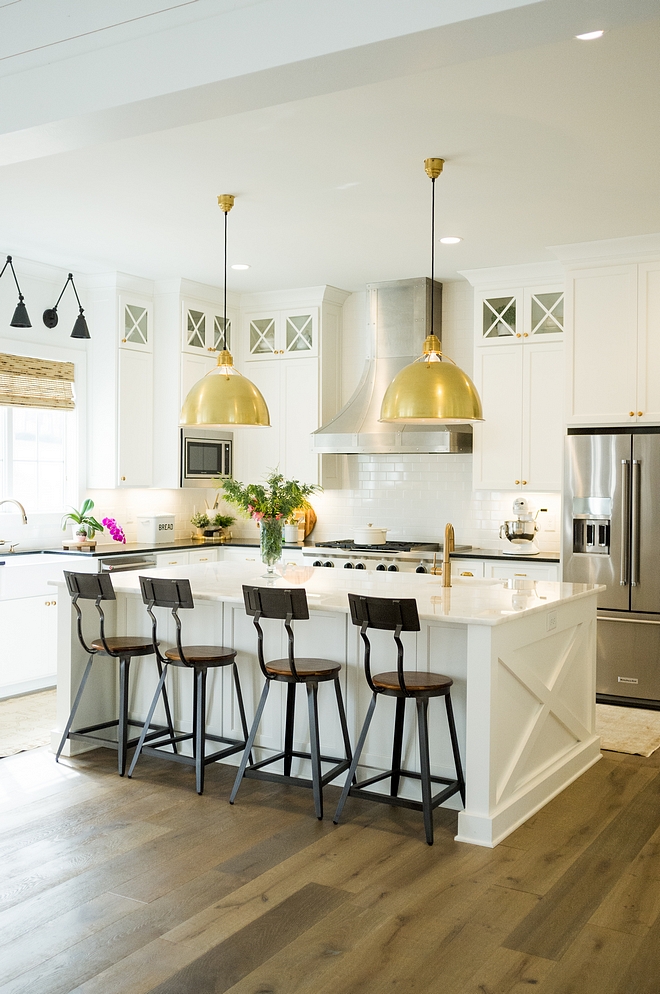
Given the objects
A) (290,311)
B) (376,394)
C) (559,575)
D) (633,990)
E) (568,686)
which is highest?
(290,311)

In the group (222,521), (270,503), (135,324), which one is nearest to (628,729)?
(270,503)

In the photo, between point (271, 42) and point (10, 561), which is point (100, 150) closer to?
point (271, 42)

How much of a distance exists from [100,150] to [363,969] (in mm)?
3544

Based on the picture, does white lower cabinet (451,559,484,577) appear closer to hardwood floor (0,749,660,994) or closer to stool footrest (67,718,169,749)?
hardwood floor (0,749,660,994)

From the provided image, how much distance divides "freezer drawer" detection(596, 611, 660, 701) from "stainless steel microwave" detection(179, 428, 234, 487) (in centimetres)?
336

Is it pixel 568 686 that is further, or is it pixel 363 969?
pixel 568 686

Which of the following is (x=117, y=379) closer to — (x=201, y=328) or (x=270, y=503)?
(x=201, y=328)

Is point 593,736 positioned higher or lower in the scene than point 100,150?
lower

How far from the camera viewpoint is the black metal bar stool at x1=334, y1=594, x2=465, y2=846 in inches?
142

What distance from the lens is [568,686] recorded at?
4.44 metres

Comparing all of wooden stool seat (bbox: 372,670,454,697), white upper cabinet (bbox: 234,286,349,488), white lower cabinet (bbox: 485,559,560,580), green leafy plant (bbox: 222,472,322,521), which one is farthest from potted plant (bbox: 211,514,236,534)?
wooden stool seat (bbox: 372,670,454,697)

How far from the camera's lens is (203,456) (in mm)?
7539

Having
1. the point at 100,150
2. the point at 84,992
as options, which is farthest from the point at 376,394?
the point at 84,992

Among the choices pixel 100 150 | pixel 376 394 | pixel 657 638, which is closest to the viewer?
pixel 100 150
